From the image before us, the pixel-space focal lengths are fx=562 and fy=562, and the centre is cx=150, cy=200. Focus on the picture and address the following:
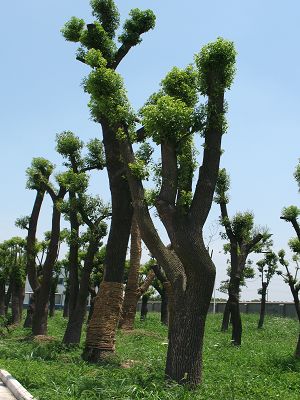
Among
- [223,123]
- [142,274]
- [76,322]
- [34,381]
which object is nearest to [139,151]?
[223,123]

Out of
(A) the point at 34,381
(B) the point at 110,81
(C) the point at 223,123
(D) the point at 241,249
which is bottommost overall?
(A) the point at 34,381

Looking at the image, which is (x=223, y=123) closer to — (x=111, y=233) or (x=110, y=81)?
(x=110, y=81)

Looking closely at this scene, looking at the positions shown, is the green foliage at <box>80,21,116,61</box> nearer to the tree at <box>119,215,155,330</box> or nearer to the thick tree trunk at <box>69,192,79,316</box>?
the thick tree trunk at <box>69,192,79,316</box>

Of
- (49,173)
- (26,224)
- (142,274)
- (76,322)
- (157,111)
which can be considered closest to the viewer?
(157,111)

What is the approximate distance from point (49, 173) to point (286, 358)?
10.7 meters

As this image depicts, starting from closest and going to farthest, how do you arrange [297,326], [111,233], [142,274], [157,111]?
[157,111], [111,233], [297,326], [142,274]

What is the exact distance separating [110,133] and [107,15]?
326cm

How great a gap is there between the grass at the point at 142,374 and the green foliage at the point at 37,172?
18.4 feet

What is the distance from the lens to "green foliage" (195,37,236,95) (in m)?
9.96

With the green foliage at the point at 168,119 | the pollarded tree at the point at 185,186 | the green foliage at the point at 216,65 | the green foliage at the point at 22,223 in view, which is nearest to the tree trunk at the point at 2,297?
the green foliage at the point at 22,223

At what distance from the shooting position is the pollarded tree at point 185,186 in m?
8.91

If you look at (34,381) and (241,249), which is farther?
(241,249)

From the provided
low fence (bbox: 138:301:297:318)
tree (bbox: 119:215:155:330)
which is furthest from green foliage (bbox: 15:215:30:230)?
low fence (bbox: 138:301:297:318)

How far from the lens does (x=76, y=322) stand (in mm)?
15992
